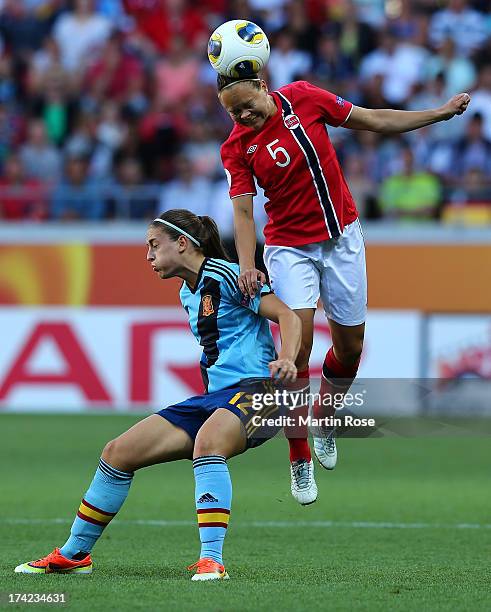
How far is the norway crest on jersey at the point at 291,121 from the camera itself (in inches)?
275

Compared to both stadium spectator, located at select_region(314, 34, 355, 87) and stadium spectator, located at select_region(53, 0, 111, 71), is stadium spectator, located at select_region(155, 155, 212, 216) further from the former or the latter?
stadium spectator, located at select_region(53, 0, 111, 71)

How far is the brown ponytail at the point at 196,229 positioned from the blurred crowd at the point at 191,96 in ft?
28.2

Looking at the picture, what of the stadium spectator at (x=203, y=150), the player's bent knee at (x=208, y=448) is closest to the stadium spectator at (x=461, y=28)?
the stadium spectator at (x=203, y=150)

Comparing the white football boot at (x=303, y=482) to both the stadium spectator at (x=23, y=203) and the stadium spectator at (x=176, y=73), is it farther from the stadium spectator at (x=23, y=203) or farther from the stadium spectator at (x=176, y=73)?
the stadium spectator at (x=176, y=73)

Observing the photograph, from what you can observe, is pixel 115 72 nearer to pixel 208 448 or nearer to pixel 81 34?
pixel 81 34

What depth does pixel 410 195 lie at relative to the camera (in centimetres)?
1493

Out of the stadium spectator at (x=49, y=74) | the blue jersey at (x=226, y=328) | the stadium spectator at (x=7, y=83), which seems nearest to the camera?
the blue jersey at (x=226, y=328)

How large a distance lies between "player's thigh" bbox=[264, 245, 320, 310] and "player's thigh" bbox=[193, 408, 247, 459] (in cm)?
135

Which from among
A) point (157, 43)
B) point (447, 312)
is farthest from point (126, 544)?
point (157, 43)

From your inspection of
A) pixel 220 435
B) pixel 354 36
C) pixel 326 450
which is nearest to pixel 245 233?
pixel 220 435

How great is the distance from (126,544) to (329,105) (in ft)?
9.19

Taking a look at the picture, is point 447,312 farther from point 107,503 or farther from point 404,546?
point 107,503

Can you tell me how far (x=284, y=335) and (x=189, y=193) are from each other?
9.63 meters

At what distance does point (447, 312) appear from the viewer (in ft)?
48.8
